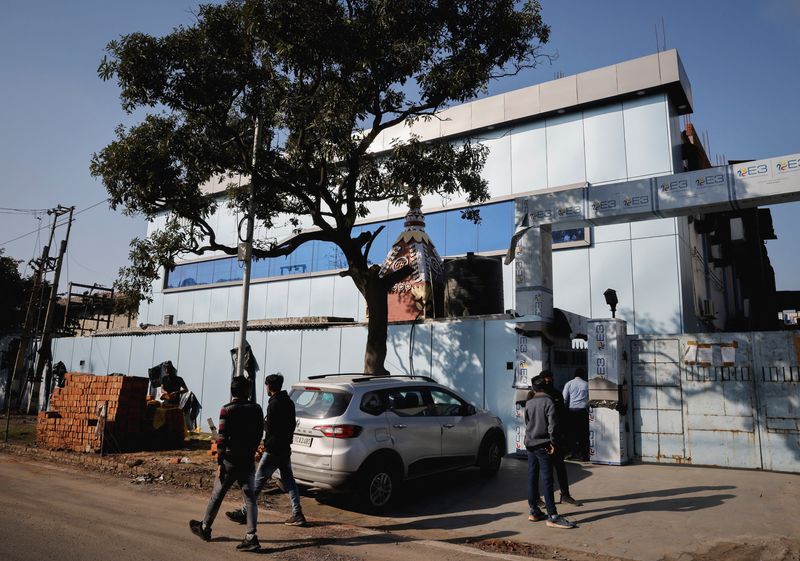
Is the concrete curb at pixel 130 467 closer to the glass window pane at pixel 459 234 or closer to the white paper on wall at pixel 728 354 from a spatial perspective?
the white paper on wall at pixel 728 354

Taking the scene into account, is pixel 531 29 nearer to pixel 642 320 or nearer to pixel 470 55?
pixel 470 55

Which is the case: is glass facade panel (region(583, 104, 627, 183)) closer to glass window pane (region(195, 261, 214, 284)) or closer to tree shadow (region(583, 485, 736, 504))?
tree shadow (region(583, 485, 736, 504))

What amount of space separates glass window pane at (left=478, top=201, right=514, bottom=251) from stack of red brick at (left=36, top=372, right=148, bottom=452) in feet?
39.9

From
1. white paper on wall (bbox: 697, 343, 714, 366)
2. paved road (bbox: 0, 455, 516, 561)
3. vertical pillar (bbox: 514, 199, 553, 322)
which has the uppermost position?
vertical pillar (bbox: 514, 199, 553, 322)

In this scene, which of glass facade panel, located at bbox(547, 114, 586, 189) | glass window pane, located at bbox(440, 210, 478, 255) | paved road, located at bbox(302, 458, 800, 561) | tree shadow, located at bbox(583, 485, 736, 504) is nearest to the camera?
paved road, located at bbox(302, 458, 800, 561)

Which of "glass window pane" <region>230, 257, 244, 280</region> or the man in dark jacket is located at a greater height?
"glass window pane" <region>230, 257, 244, 280</region>

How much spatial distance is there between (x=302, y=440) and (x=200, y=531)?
6.24ft

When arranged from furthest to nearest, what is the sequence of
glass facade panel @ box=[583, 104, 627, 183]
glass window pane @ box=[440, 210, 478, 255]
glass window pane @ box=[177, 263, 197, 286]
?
glass window pane @ box=[177, 263, 197, 286]
glass window pane @ box=[440, 210, 478, 255]
glass facade panel @ box=[583, 104, 627, 183]

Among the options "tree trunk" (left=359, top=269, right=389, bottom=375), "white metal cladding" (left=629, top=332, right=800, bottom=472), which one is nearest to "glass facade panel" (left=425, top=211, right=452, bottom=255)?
"tree trunk" (left=359, top=269, right=389, bottom=375)

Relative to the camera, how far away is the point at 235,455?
6.11 m

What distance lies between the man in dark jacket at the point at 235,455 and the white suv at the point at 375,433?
1365 mm

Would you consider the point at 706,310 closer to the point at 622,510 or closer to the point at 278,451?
the point at 622,510

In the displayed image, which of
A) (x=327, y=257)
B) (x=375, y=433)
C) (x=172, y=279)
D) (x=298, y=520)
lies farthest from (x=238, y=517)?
(x=172, y=279)

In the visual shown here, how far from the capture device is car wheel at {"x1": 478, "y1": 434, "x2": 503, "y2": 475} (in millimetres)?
9533
